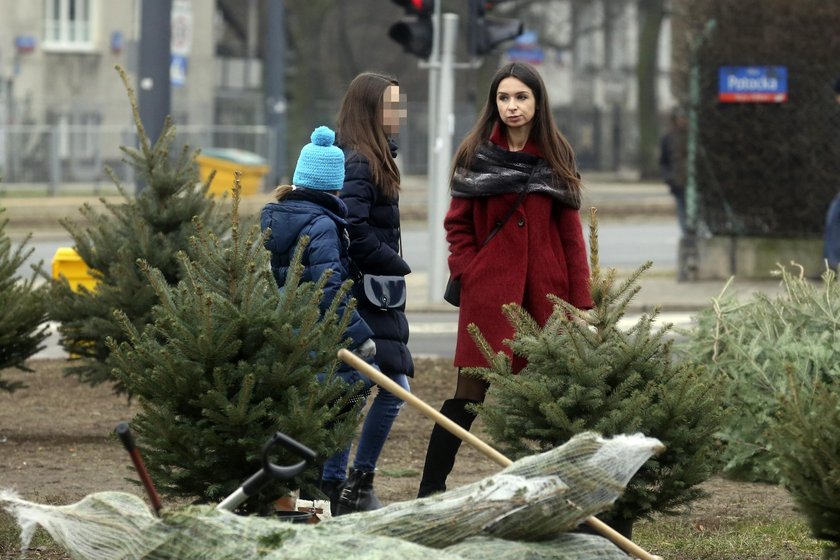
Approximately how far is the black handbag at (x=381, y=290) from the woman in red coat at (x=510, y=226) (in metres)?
0.31

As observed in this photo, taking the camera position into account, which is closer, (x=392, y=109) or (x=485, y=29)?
(x=392, y=109)

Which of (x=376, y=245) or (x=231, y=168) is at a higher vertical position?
(x=376, y=245)

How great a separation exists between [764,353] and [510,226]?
160 cm

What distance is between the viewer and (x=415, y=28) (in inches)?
558

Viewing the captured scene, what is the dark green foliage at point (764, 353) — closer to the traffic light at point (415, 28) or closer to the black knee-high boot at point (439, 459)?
the black knee-high boot at point (439, 459)

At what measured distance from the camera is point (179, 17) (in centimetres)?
3322

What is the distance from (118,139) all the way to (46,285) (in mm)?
26090

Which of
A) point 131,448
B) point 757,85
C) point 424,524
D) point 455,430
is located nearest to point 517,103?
point 455,430

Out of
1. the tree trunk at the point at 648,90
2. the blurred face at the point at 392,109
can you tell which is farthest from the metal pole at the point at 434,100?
the tree trunk at the point at 648,90

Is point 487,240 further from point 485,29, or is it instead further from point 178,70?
point 178,70

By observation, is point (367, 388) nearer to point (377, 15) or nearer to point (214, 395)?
point (214, 395)

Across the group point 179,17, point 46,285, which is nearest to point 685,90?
point 46,285

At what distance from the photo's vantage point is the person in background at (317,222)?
6.05 m

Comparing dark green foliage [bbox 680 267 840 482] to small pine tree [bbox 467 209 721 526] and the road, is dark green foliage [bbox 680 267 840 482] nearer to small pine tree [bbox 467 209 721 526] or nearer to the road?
small pine tree [bbox 467 209 721 526]
